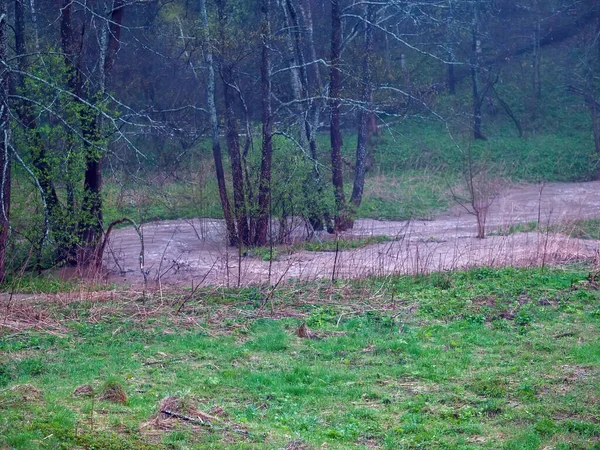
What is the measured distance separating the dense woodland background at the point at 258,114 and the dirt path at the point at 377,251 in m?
0.83

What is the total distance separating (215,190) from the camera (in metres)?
20.7

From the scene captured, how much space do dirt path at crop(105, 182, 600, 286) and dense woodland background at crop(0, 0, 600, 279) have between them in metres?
0.83

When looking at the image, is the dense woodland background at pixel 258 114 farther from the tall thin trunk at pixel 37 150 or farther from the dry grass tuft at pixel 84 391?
the dry grass tuft at pixel 84 391

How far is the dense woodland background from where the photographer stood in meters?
14.1

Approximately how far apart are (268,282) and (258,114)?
22.8m

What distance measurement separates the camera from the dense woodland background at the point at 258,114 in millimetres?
14070

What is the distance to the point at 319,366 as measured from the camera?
314 inches

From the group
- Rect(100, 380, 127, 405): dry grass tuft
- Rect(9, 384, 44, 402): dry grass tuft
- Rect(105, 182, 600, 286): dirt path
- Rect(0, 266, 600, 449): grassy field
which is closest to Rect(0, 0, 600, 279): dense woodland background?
Rect(105, 182, 600, 286): dirt path

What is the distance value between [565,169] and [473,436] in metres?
24.6

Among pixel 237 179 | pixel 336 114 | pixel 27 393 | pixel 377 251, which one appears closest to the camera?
pixel 27 393

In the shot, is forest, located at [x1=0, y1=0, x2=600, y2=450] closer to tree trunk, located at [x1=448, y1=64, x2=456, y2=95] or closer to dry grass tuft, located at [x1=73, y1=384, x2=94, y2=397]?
dry grass tuft, located at [x1=73, y1=384, x2=94, y2=397]

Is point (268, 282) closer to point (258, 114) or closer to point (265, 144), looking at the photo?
point (265, 144)

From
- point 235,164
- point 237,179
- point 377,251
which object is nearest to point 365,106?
point 235,164

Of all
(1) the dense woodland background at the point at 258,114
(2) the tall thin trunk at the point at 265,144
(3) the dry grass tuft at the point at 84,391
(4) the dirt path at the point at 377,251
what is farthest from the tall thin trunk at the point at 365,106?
(3) the dry grass tuft at the point at 84,391
